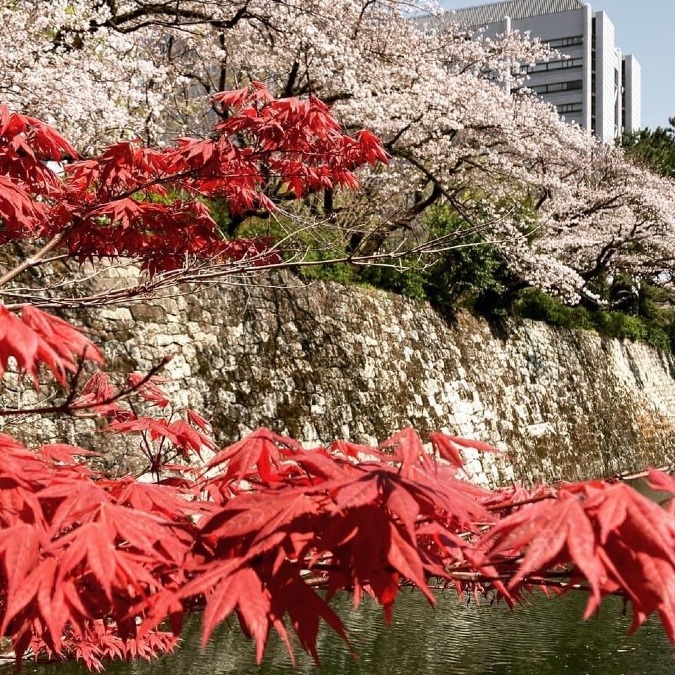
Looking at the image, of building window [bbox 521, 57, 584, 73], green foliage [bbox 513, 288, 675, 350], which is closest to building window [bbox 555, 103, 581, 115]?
building window [bbox 521, 57, 584, 73]

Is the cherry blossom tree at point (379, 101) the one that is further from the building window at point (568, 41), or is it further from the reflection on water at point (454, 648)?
the building window at point (568, 41)

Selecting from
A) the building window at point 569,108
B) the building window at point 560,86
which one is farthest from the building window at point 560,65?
the building window at point 569,108

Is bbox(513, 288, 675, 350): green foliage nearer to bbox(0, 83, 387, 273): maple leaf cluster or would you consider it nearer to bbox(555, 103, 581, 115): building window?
bbox(0, 83, 387, 273): maple leaf cluster

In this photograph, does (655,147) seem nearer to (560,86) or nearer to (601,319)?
(601,319)

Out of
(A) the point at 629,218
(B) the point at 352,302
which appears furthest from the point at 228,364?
(A) the point at 629,218

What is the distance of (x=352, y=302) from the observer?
9648 millimetres

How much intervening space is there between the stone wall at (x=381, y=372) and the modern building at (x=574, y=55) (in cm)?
2925

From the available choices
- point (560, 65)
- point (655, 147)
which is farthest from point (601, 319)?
point (560, 65)

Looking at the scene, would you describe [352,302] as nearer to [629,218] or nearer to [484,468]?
[484,468]

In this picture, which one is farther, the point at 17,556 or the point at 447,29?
the point at 447,29

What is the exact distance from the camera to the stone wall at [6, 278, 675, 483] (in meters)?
7.32

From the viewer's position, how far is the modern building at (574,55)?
40.8 meters

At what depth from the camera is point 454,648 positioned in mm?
5473

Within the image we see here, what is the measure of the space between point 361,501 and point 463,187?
11200mm
